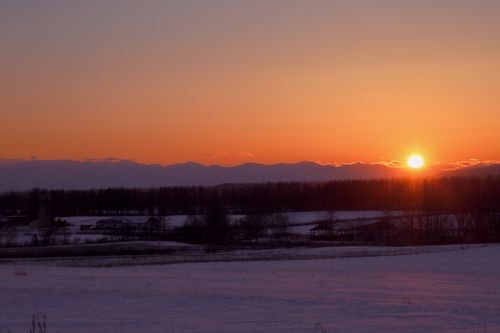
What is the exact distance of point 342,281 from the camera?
92.6 ft

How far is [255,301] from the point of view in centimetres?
2078

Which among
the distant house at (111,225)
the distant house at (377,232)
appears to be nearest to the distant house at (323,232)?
the distant house at (377,232)

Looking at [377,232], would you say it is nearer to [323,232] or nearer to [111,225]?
[323,232]

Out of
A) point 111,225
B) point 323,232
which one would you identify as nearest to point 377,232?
point 323,232

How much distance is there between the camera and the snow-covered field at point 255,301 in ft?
52.4

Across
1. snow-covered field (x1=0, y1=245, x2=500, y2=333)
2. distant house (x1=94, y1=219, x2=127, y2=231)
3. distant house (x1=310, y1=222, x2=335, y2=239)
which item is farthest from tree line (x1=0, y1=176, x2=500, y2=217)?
snow-covered field (x1=0, y1=245, x2=500, y2=333)

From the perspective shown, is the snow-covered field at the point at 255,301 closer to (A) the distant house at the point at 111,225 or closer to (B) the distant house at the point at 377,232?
(B) the distant house at the point at 377,232

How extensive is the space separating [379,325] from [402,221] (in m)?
90.9

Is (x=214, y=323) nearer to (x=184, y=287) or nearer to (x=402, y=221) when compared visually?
(x=184, y=287)

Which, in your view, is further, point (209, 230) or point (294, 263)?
point (209, 230)

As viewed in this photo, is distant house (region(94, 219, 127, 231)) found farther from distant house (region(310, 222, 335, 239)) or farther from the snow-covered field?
the snow-covered field

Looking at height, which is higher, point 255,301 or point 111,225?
point 111,225

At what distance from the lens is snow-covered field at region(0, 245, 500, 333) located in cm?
1598

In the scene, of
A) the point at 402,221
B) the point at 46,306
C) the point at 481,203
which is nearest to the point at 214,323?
the point at 46,306
